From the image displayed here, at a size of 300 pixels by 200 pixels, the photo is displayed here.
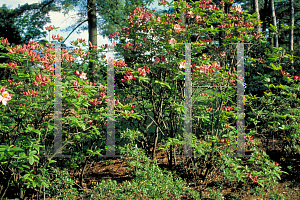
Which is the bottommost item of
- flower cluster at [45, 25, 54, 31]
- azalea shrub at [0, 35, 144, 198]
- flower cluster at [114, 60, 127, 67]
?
azalea shrub at [0, 35, 144, 198]

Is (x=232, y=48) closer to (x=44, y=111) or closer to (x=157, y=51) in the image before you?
(x=157, y=51)

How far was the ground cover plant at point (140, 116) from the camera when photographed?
2574 mm

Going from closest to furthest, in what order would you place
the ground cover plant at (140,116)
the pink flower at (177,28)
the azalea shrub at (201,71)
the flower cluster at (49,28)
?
the ground cover plant at (140,116)
the flower cluster at (49,28)
the azalea shrub at (201,71)
the pink flower at (177,28)

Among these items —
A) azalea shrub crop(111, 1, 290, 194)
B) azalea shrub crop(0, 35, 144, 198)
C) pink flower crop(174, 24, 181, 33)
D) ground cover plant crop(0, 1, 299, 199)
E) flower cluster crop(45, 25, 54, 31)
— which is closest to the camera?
azalea shrub crop(0, 35, 144, 198)

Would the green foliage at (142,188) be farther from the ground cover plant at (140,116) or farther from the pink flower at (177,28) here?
the pink flower at (177,28)

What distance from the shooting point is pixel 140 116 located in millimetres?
2812

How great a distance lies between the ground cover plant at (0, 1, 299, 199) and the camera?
2.57 meters

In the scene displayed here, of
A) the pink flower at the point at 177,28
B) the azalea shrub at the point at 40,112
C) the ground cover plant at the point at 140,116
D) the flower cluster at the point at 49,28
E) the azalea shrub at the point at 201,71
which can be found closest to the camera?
the azalea shrub at the point at 40,112

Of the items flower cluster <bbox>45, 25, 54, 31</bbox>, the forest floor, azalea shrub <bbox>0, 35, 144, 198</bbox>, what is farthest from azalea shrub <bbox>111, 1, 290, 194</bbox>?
flower cluster <bbox>45, 25, 54, 31</bbox>

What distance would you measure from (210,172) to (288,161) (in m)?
1.35


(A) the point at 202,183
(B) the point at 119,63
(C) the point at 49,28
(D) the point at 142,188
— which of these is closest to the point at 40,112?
(C) the point at 49,28

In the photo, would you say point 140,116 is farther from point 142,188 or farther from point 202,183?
point 202,183

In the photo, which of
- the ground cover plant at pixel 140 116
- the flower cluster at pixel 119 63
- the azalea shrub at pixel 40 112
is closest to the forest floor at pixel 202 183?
the ground cover plant at pixel 140 116

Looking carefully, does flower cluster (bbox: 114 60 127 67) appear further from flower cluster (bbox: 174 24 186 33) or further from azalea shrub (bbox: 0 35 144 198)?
flower cluster (bbox: 174 24 186 33)
